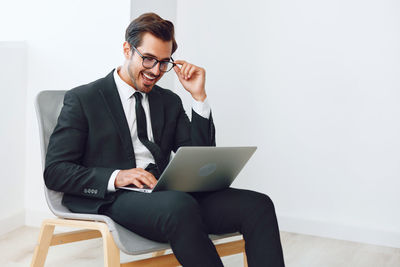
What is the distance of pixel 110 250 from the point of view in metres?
1.51

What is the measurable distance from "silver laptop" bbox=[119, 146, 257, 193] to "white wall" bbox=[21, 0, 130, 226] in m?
1.25

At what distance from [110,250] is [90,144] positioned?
416mm

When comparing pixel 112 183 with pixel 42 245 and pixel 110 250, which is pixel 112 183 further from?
pixel 42 245

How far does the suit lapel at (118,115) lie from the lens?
1.79 metres

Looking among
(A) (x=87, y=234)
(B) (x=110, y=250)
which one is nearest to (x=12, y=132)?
(A) (x=87, y=234)

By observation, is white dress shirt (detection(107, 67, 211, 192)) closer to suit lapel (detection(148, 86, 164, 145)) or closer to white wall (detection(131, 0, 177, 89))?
suit lapel (detection(148, 86, 164, 145))

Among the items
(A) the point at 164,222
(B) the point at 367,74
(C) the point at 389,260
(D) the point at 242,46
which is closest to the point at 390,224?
(C) the point at 389,260

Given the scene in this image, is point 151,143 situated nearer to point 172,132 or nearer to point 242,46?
point 172,132

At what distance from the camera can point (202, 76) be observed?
2.02 metres

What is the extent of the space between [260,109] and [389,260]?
1191mm

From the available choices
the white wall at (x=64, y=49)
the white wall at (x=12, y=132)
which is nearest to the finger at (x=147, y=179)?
the white wall at (x=64, y=49)

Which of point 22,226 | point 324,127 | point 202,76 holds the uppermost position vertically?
point 202,76

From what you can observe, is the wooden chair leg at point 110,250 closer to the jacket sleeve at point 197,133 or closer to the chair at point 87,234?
the chair at point 87,234

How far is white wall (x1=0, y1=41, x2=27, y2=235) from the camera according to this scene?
9.29 ft
